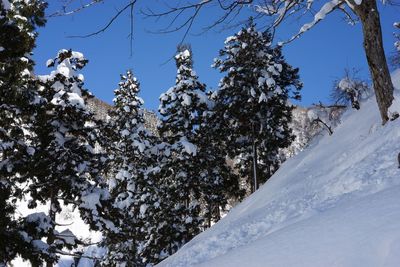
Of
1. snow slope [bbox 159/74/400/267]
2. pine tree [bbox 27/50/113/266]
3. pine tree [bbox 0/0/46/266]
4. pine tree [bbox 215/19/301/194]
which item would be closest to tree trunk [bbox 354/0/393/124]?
snow slope [bbox 159/74/400/267]

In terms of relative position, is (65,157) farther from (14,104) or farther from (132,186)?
(132,186)

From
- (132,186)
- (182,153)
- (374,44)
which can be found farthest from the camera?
(132,186)

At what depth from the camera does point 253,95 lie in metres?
22.1

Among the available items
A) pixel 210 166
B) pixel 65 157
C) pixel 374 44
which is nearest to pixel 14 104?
pixel 65 157

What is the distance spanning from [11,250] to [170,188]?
1169 cm

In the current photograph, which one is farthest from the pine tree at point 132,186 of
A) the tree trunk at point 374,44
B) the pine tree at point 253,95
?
the tree trunk at point 374,44

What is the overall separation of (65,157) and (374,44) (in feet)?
35.2

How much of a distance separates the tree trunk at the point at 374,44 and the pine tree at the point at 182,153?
1329 centimetres

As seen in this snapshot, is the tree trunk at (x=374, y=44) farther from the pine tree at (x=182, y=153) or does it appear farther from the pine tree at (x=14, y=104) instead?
the pine tree at (x=182, y=153)

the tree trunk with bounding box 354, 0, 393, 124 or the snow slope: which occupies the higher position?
the tree trunk with bounding box 354, 0, 393, 124

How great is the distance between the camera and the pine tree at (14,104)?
10414 millimetres

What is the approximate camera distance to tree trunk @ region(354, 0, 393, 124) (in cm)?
814

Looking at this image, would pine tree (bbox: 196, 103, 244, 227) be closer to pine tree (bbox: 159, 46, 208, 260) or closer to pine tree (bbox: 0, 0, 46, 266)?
pine tree (bbox: 159, 46, 208, 260)

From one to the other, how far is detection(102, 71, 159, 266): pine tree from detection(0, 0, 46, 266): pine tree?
9186 millimetres
